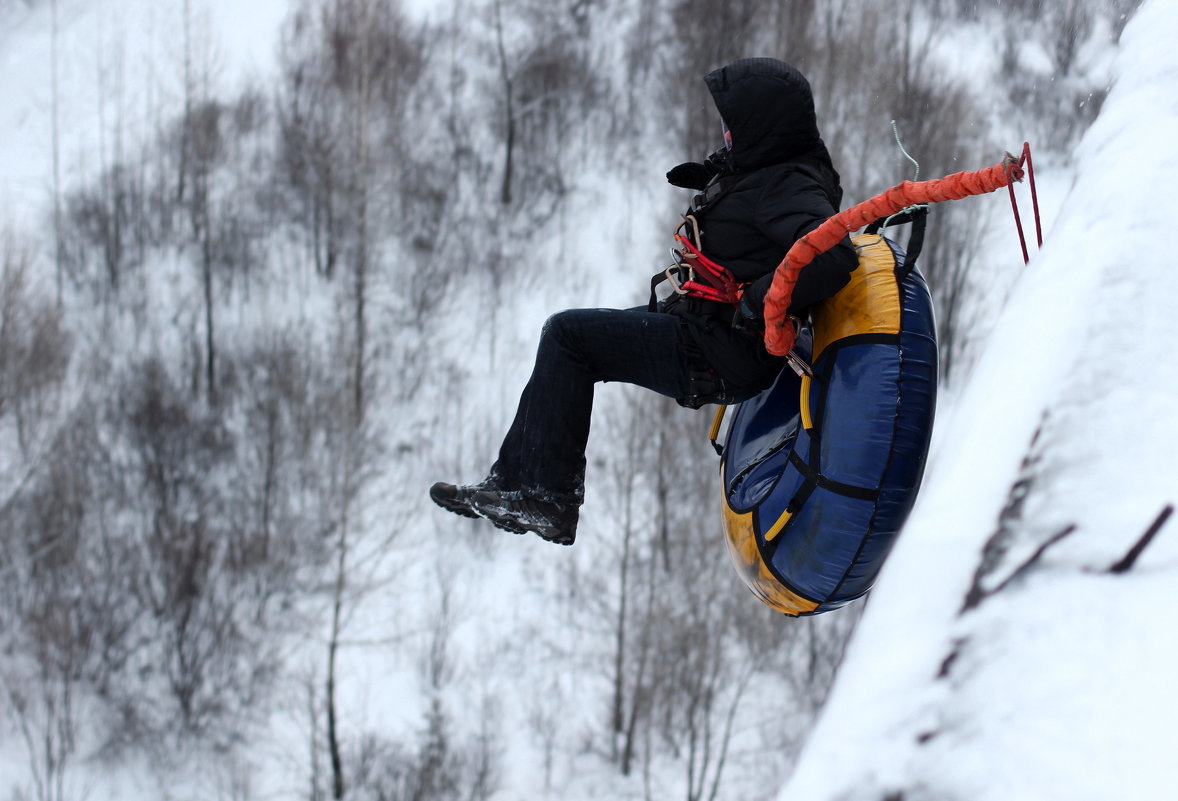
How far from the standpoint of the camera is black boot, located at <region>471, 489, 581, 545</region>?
3.13 m

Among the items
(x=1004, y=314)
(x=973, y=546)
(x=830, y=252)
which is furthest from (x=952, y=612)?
(x=830, y=252)

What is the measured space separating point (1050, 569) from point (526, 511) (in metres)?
2.36

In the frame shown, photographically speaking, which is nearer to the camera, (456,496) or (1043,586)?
A: (1043,586)


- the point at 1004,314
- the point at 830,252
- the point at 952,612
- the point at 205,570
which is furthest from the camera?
the point at 205,570

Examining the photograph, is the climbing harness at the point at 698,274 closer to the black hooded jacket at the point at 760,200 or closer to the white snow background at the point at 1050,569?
the black hooded jacket at the point at 760,200

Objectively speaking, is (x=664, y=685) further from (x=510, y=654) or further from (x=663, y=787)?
(x=510, y=654)

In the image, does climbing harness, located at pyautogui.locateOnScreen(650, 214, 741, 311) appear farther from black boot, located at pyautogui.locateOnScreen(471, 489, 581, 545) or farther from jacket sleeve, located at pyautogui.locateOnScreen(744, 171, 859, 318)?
black boot, located at pyautogui.locateOnScreen(471, 489, 581, 545)

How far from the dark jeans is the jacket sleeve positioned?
0.43 m

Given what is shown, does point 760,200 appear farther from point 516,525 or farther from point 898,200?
point 516,525

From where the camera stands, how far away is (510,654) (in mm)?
14203

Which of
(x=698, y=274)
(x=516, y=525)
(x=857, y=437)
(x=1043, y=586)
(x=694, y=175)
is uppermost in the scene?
(x=694, y=175)

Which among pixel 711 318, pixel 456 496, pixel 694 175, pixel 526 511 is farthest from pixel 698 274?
pixel 456 496

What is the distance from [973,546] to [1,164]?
2017 centimetres

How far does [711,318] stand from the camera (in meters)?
2.86
